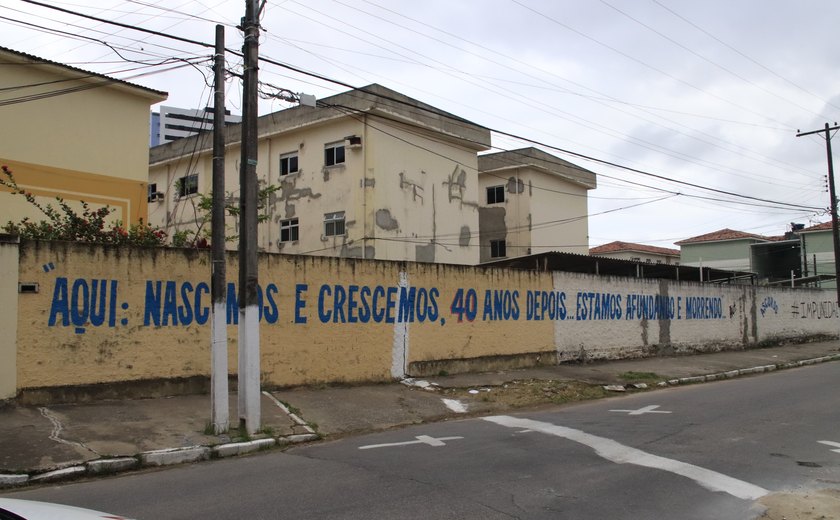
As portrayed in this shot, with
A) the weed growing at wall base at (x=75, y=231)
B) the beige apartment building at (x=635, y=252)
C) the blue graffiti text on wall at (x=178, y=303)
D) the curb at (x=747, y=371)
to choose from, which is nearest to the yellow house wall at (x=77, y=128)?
the weed growing at wall base at (x=75, y=231)

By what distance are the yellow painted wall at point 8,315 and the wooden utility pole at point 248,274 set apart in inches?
130

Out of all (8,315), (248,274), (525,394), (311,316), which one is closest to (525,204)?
(525,394)

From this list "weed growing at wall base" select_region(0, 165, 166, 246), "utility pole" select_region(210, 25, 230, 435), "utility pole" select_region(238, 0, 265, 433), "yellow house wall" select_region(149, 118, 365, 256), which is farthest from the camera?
"yellow house wall" select_region(149, 118, 365, 256)

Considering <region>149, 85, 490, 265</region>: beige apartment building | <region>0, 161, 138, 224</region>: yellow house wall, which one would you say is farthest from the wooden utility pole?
<region>149, 85, 490, 265</region>: beige apartment building

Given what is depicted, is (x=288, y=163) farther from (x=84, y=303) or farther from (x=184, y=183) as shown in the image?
(x=84, y=303)

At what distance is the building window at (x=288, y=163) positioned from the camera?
86.9 feet

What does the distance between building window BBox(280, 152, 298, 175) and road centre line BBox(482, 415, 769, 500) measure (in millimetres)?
19157

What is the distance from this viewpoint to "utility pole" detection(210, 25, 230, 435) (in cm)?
870

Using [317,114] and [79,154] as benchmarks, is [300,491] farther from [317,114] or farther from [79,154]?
[317,114]

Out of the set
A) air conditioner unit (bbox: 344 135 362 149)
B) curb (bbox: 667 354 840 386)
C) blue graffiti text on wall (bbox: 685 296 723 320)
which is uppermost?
air conditioner unit (bbox: 344 135 362 149)

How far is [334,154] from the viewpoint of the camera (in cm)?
2498

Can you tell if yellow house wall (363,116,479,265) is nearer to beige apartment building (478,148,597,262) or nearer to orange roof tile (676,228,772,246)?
beige apartment building (478,148,597,262)

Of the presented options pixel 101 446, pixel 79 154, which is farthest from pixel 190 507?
pixel 79 154

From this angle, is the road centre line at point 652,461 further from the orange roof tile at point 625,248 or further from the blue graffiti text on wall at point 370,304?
the orange roof tile at point 625,248
